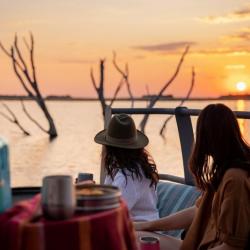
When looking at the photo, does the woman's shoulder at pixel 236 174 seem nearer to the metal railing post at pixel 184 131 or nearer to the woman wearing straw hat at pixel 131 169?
the woman wearing straw hat at pixel 131 169

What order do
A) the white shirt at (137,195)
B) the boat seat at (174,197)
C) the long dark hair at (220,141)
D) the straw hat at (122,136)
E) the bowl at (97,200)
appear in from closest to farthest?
the bowl at (97,200) → the long dark hair at (220,141) → the white shirt at (137,195) → the straw hat at (122,136) → the boat seat at (174,197)

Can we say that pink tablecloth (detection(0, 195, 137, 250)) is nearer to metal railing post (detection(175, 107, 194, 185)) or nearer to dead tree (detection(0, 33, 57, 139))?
metal railing post (detection(175, 107, 194, 185))

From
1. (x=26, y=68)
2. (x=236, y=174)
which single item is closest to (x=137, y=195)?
(x=236, y=174)

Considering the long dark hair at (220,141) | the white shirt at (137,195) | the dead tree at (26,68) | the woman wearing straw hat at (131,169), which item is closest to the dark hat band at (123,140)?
the woman wearing straw hat at (131,169)

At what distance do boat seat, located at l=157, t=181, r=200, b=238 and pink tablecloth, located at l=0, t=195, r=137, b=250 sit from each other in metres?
2.10

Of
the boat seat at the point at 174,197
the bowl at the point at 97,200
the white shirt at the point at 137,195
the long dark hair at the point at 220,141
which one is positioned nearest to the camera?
the bowl at the point at 97,200

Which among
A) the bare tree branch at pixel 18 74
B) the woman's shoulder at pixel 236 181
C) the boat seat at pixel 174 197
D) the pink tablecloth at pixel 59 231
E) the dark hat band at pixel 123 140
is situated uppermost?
the bare tree branch at pixel 18 74

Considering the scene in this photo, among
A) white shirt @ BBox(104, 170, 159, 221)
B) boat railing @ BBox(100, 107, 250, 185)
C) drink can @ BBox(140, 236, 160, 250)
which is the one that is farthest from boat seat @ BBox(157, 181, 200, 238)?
drink can @ BBox(140, 236, 160, 250)

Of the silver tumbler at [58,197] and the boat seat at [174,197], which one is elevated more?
the silver tumbler at [58,197]

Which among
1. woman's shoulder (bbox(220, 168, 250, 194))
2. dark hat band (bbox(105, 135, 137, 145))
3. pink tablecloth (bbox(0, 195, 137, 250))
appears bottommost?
pink tablecloth (bbox(0, 195, 137, 250))

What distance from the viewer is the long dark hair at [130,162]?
3498 millimetres

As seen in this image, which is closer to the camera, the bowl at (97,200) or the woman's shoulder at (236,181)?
the bowl at (97,200)

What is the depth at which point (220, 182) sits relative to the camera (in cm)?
264

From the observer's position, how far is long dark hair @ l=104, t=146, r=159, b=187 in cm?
350
